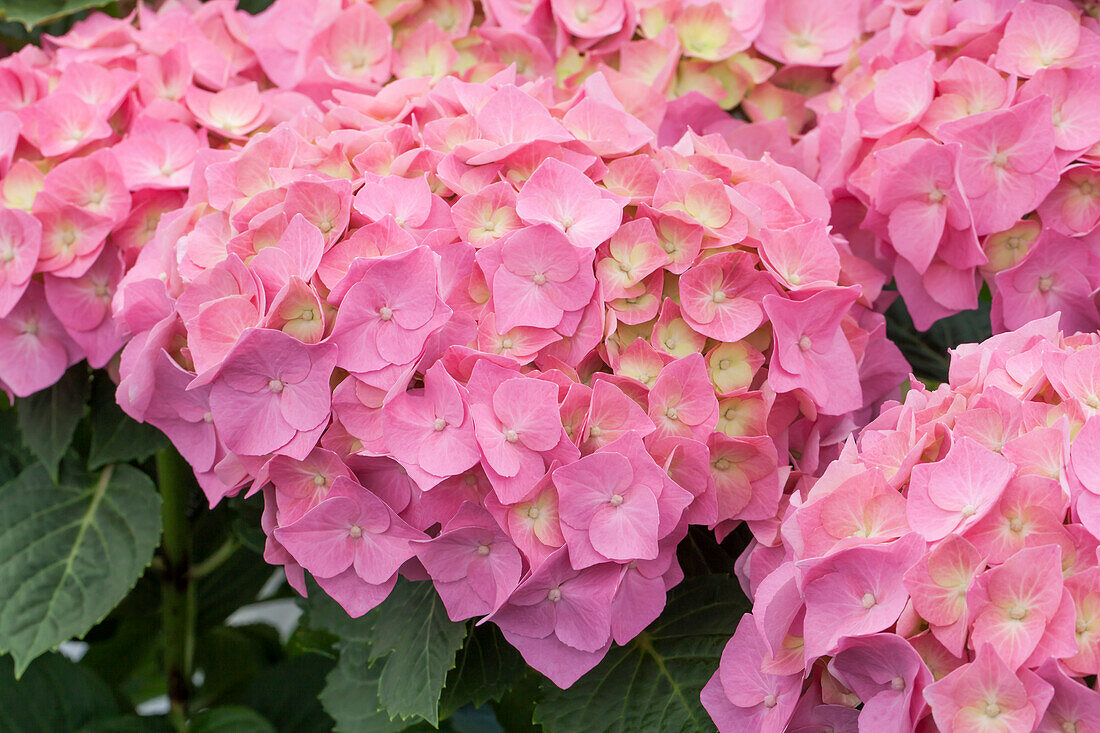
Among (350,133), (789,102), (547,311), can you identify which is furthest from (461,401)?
(789,102)

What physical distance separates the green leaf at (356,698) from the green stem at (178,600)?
0.18 m

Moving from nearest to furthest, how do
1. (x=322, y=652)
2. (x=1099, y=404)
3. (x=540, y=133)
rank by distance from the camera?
(x=1099, y=404), (x=540, y=133), (x=322, y=652)

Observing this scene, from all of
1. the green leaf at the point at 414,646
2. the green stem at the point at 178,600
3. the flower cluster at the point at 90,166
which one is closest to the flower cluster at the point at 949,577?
the green leaf at the point at 414,646

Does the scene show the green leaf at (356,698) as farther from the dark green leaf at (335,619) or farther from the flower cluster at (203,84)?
the flower cluster at (203,84)

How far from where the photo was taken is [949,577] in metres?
0.37

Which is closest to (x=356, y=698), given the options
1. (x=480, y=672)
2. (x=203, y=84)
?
(x=480, y=672)

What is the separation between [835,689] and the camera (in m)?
0.41

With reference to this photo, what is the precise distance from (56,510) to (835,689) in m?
0.54

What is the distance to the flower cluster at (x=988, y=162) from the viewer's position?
1.74 ft

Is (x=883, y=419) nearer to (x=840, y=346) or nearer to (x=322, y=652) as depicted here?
(x=840, y=346)

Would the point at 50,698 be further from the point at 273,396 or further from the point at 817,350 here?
the point at 817,350

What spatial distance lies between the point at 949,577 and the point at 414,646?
25 centimetres

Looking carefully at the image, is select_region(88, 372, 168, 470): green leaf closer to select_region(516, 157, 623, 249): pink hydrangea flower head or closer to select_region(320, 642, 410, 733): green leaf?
select_region(320, 642, 410, 733): green leaf

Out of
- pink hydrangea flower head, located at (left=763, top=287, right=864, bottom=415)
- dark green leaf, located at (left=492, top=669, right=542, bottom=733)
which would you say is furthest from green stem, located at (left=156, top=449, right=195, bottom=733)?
pink hydrangea flower head, located at (left=763, top=287, right=864, bottom=415)
